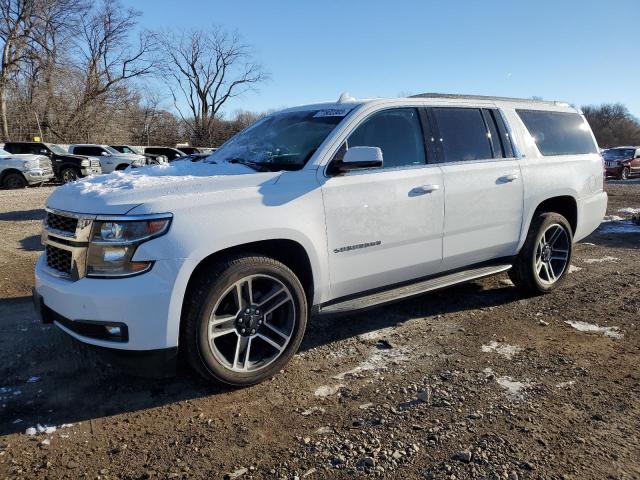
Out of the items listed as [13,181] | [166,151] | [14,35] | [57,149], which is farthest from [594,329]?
[14,35]

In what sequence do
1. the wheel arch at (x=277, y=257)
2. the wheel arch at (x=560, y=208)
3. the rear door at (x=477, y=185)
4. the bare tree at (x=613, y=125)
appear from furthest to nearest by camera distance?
the bare tree at (x=613, y=125) < the wheel arch at (x=560, y=208) < the rear door at (x=477, y=185) < the wheel arch at (x=277, y=257)

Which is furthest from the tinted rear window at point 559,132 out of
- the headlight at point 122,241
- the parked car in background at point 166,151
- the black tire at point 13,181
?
the parked car in background at point 166,151

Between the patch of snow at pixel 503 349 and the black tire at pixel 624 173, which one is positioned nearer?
the patch of snow at pixel 503 349

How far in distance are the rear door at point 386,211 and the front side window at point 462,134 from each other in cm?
24

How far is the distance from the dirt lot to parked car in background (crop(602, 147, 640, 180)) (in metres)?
24.5

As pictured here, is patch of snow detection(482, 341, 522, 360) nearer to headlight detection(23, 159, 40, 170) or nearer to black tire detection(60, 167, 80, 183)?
headlight detection(23, 159, 40, 170)

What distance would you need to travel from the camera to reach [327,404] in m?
3.01

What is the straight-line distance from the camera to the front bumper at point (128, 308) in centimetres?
274

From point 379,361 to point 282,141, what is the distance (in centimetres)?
185

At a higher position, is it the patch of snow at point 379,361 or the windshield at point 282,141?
the windshield at point 282,141

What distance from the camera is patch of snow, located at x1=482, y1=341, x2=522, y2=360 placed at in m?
3.72

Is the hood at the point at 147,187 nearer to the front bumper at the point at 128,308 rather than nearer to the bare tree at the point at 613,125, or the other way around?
the front bumper at the point at 128,308

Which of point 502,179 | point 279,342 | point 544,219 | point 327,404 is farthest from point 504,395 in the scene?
point 544,219

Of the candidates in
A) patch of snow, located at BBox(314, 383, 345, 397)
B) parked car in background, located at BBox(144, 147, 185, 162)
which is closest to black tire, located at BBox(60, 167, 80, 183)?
parked car in background, located at BBox(144, 147, 185, 162)
